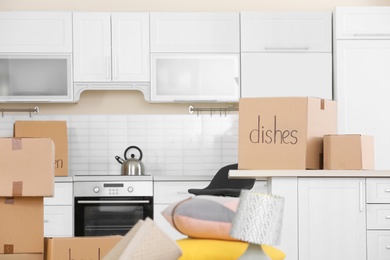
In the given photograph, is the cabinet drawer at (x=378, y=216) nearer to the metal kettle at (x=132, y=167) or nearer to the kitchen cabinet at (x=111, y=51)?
the metal kettle at (x=132, y=167)

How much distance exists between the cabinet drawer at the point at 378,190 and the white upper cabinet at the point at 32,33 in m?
2.91

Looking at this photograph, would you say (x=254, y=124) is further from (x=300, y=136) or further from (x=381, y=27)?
(x=381, y=27)

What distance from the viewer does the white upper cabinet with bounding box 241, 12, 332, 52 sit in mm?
6082

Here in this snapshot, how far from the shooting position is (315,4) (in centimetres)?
644

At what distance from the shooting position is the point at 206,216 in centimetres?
238

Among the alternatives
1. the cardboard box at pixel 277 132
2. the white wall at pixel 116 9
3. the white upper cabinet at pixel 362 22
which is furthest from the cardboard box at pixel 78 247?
the white upper cabinet at pixel 362 22

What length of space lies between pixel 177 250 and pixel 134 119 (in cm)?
434

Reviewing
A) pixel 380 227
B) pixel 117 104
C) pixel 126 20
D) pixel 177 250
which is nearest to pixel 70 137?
pixel 117 104

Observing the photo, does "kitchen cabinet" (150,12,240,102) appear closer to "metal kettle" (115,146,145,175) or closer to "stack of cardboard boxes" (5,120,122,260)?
"metal kettle" (115,146,145,175)

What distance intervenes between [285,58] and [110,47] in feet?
4.33

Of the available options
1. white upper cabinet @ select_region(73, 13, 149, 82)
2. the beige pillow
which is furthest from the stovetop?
the beige pillow

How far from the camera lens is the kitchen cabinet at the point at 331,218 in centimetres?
381

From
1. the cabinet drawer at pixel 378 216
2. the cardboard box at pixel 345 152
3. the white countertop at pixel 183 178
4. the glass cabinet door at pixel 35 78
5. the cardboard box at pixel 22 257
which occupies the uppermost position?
the glass cabinet door at pixel 35 78

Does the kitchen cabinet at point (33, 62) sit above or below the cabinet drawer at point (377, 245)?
above
